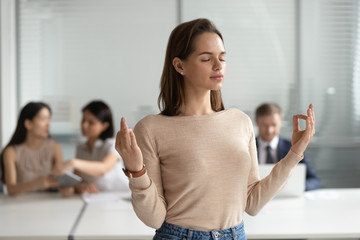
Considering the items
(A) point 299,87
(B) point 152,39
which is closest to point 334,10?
(A) point 299,87

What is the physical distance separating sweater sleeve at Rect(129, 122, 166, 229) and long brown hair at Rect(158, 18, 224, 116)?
130 mm

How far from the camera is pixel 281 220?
2455mm

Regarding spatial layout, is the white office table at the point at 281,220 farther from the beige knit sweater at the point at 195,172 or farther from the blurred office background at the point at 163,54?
the blurred office background at the point at 163,54

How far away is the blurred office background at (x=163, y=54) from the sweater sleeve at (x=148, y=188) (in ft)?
11.8

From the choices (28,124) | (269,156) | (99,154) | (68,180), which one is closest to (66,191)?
(68,180)

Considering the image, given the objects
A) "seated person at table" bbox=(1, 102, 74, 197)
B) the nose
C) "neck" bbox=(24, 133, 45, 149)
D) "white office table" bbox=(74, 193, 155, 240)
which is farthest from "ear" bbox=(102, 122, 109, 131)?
the nose

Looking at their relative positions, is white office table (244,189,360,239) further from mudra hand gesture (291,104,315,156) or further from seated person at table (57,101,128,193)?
seated person at table (57,101,128,193)

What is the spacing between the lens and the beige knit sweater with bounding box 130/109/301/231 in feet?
4.26

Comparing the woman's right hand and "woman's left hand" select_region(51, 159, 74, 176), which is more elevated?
the woman's right hand

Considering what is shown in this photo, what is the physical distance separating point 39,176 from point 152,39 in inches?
83.4

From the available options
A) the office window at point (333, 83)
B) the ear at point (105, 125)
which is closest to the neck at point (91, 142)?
the ear at point (105, 125)

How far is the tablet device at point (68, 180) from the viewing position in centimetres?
302

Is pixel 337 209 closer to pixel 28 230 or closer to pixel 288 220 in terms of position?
pixel 288 220

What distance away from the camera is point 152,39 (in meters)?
4.92
